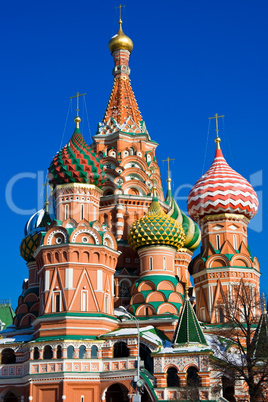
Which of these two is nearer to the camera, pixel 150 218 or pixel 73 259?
pixel 73 259

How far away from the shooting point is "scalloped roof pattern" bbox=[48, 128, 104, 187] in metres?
33.5

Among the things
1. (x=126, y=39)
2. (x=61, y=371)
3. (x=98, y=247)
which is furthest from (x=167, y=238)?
(x=126, y=39)

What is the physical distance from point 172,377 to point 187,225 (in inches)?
522

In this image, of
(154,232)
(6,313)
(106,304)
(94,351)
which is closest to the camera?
(94,351)

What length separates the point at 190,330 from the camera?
29031mm

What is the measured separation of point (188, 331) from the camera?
29.0m

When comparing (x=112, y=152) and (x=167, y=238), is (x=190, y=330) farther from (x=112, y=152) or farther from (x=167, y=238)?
(x=112, y=152)

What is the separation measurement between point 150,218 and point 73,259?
5132 millimetres

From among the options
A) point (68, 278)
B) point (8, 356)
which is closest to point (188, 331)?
point (68, 278)

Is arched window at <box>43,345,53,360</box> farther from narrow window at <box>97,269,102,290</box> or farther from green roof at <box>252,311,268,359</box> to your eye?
green roof at <box>252,311,268,359</box>

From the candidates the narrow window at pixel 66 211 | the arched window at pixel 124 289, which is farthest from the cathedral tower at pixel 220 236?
the narrow window at pixel 66 211

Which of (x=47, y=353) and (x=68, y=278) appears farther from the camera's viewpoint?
(x=68, y=278)

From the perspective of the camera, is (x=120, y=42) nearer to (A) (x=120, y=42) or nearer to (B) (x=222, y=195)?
(A) (x=120, y=42)

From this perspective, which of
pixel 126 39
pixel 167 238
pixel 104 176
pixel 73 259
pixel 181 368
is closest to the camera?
pixel 181 368
